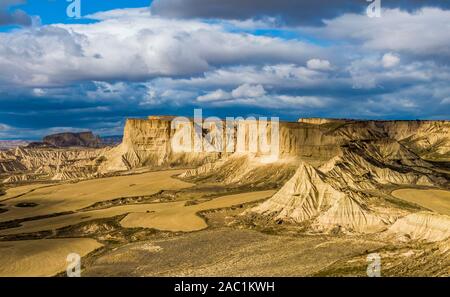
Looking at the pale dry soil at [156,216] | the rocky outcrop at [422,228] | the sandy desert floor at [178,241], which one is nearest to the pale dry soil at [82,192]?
the sandy desert floor at [178,241]

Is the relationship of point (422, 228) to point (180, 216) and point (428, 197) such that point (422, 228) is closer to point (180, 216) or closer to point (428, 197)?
point (180, 216)

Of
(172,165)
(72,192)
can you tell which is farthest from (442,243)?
(172,165)

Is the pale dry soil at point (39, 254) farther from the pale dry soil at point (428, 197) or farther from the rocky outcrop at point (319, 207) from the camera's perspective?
the pale dry soil at point (428, 197)

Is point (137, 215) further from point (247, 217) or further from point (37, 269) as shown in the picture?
point (37, 269)

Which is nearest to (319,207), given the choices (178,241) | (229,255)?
(178,241)

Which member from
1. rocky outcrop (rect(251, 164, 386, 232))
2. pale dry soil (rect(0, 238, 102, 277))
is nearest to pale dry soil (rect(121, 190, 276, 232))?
rocky outcrop (rect(251, 164, 386, 232))
